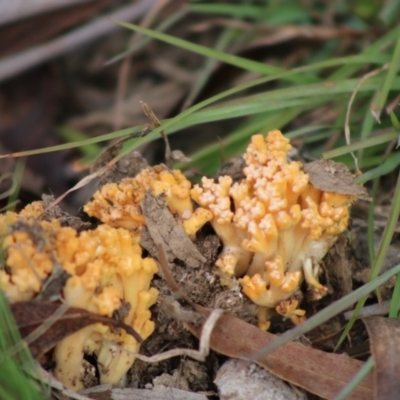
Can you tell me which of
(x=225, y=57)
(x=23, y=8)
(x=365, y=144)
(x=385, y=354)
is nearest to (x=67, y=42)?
(x=23, y=8)

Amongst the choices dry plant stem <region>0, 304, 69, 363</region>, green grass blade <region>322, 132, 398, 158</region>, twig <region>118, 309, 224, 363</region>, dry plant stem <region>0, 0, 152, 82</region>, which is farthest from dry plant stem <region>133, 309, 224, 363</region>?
dry plant stem <region>0, 0, 152, 82</region>

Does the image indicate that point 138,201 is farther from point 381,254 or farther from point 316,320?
point 381,254

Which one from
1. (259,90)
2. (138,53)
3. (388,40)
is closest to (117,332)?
(388,40)

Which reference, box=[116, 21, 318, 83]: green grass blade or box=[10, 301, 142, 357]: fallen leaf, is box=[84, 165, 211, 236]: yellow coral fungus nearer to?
box=[10, 301, 142, 357]: fallen leaf

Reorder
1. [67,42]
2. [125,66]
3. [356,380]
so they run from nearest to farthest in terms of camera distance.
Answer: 1. [356,380]
2. [125,66]
3. [67,42]

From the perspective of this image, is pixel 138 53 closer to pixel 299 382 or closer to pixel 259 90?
pixel 259 90

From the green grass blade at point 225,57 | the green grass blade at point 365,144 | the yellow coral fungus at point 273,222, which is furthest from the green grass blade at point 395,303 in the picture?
the green grass blade at point 225,57

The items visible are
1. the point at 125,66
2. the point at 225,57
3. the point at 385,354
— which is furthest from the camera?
the point at 125,66
